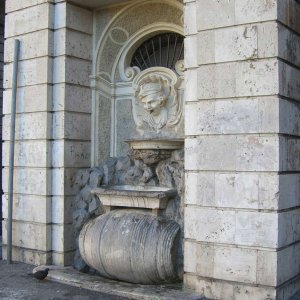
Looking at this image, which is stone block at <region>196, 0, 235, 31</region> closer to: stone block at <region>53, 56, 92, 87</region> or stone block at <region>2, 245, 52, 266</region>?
stone block at <region>53, 56, 92, 87</region>

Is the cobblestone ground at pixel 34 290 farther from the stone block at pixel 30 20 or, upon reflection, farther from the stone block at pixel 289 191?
the stone block at pixel 30 20

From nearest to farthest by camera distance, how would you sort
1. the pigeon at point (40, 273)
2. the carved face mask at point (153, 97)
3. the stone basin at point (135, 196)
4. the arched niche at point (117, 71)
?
the stone basin at point (135, 196) < the pigeon at point (40, 273) < the carved face mask at point (153, 97) < the arched niche at point (117, 71)

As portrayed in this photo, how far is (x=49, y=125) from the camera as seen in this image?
8.55 meters

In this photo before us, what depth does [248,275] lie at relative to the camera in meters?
6.25

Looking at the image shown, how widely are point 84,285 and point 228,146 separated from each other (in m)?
3.00

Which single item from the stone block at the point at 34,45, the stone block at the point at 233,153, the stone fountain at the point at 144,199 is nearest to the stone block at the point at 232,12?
the stone block at the point at 233,153

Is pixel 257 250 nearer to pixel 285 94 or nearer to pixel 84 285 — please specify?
pixel 285 94

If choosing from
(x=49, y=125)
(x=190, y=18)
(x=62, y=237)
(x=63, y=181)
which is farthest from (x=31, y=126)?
(x=190, y=18)

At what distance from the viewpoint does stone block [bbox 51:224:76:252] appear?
845 centimetres

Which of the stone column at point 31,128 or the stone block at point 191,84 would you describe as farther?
the stone column at point 31,128

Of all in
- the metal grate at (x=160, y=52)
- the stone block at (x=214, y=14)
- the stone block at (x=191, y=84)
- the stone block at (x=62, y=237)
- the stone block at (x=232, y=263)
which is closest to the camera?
the stone block at (x=232, y=263)

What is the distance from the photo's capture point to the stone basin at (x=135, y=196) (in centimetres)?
732

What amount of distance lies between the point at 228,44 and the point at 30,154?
4110 mm

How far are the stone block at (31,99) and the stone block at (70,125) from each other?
0.29 metres
